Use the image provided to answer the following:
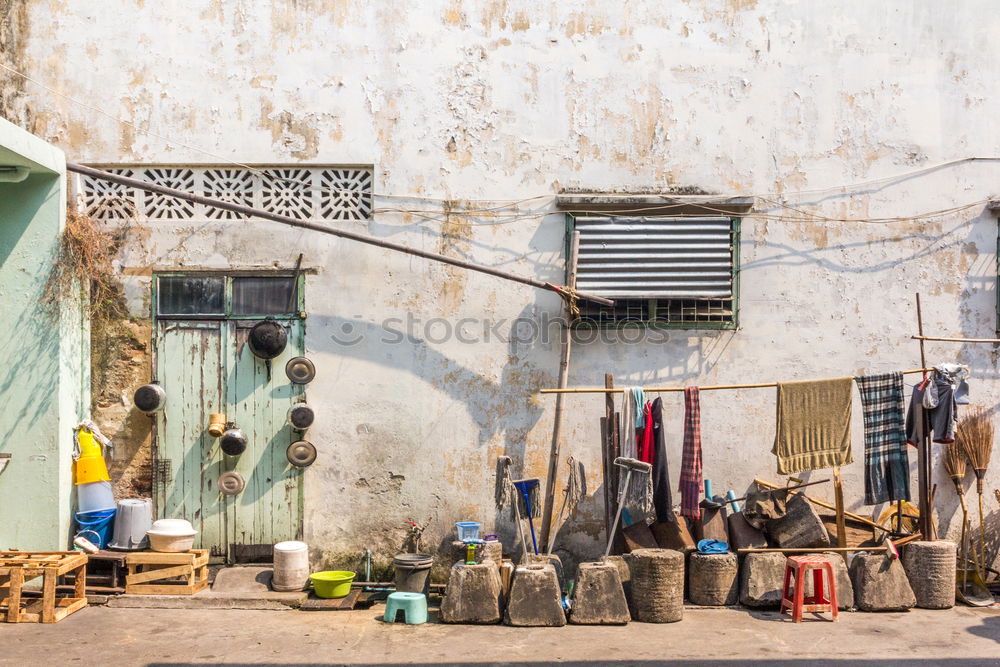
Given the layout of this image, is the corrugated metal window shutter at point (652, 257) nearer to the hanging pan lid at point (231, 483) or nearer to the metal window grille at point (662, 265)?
the metal window grille at point (662, 265)

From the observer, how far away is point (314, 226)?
7371 millimetres

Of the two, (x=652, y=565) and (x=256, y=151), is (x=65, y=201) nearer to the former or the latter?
(x=256, y=151)

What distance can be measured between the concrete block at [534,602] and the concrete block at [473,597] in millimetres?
138

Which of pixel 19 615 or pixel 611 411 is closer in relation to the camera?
pixel 19 615

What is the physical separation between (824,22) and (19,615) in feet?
28.3

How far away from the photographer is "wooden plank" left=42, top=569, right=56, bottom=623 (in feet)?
22.0

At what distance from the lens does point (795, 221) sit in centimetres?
809

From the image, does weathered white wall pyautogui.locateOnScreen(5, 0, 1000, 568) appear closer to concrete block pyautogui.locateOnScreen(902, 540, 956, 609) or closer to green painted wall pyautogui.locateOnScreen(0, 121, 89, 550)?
green painted wall pyautogui.locateOnScreen(0, 121, 89, 550)

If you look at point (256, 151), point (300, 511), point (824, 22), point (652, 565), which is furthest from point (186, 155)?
point (824, 22)

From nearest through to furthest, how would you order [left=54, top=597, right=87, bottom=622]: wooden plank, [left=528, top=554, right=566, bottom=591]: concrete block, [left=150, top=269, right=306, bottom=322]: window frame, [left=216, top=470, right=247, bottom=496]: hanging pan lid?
[left=54, top=597, right=87, bottom=622]: wooden plank
[left=528, top=554, right=566, bottom=591]: concrete block
[left=216, top=470, right=247, bottom=496]: hanging pan lid
[left=150, top=269, right=306, bottom=322]: window frame

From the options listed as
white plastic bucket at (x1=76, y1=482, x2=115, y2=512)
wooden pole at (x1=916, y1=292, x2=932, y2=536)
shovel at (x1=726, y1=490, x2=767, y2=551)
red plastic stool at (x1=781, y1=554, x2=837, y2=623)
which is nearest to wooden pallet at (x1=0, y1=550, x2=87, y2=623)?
white plastic bucket at (x1=76, y1=482, x2=115, y2=512)

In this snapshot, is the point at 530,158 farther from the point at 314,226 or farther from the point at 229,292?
the point at 229,292

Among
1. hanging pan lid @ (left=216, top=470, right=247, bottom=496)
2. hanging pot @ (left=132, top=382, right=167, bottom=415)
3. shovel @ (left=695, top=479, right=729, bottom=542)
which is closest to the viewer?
shovel @ (left=695, top=479, right=729, bottom=542)

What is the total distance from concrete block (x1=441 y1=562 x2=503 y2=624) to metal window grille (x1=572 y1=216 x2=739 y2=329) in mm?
2503
